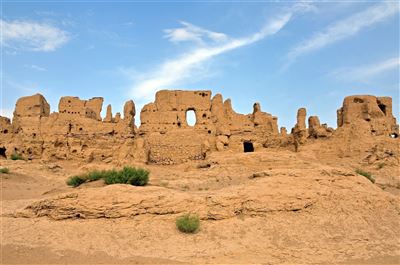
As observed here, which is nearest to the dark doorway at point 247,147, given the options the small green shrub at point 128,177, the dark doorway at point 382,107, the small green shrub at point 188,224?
the dark doorway at point 382,107

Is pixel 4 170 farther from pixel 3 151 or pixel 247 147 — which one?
pixel 247 147

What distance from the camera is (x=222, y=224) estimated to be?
471 inches

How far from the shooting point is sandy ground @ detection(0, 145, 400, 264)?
10461 millimetres

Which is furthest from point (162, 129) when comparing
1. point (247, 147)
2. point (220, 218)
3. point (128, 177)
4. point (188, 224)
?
point (188, 224)

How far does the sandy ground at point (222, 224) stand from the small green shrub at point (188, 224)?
19cm

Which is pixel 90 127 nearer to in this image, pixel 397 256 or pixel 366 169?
pixel 366 169

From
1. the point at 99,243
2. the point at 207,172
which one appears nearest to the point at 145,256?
the point at 99,243

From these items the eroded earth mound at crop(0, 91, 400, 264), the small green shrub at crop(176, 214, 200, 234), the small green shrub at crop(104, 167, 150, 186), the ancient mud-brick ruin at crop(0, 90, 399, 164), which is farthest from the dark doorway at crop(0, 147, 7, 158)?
the small green shrub at crop(176, 214, 200, 234)

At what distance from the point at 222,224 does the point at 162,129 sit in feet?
52.9

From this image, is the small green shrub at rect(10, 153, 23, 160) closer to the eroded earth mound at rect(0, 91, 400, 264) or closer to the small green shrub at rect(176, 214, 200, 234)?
the eroded earth mound at rect(0, 91, 400, 264)

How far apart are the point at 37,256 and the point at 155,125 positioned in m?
18.0

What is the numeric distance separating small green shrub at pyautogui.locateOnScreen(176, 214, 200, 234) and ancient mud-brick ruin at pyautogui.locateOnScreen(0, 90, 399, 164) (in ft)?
49.5

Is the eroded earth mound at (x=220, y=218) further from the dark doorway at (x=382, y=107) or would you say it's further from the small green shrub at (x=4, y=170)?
the dark doorway at (x=382, y=107)

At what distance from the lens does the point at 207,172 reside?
2100 centimetres
